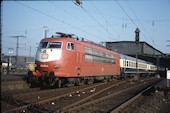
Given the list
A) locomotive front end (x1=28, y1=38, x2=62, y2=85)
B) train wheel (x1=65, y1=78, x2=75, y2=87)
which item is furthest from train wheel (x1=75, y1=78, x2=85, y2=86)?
locomotive front end (x1=28, y1=38, x2=62, y2=85)

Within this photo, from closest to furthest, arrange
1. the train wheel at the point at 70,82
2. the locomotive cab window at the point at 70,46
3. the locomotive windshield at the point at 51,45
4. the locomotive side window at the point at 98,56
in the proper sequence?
1. the locomotive windshield at the point at 51,45
2. the locomotive cab window at the point at 70,46
3. the train wheel at the point at 70,82
4. the locomotive side window at the point at 98,56

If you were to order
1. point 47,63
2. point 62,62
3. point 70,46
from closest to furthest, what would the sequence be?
point 47,63
point 62,62
point 70,46

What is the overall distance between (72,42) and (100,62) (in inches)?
263

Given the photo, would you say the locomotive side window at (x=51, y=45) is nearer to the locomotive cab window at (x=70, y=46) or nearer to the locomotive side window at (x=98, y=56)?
the locomotive cab window at (x=70, y=46)

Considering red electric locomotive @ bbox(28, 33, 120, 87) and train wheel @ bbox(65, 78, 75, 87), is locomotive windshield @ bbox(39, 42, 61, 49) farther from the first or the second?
train wheel @ bbox(65, 78, 75, 87)

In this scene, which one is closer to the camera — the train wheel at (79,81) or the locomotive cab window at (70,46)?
the locomotive cab window at (70,46)

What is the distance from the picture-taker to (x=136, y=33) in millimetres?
39312

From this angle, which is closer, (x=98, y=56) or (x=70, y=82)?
(x=70, y=82)

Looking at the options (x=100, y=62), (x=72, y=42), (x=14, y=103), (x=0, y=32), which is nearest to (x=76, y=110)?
(x=14, y=103)

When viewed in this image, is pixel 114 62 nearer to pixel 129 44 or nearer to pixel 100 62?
pixel 100 62

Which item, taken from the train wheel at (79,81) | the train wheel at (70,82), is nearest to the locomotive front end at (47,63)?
the train wheel at (70,82)

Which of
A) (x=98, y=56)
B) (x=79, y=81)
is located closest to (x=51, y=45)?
(x=79, y=81)

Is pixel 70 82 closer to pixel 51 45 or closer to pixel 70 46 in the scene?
pixel 70 46

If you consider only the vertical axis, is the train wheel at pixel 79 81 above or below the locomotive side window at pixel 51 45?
below
